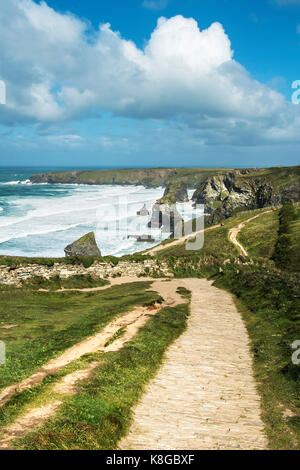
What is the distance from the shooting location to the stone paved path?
1010cm

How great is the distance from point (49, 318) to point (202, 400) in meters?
12.7

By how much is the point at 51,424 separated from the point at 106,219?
85.6 meters

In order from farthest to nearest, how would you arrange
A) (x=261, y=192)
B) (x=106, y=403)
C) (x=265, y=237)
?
(x=261, y=192), (x=265, y=237), (x=106, y=403)

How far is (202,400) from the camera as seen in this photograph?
12.8 m

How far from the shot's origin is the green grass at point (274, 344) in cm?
1082

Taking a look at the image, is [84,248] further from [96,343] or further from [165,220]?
[165,220]

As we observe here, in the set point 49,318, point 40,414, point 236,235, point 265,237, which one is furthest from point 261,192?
point 40,414

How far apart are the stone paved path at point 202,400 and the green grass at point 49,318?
5385 millimetres

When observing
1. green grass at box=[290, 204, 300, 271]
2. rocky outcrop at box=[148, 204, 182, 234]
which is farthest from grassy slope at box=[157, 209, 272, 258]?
rocky outcrop at box=[148, 204, 182, 234]

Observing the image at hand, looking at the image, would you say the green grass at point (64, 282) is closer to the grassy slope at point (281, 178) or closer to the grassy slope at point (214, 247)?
the grassy slope at point (214, 247)

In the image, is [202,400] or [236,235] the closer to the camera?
[202,400]
